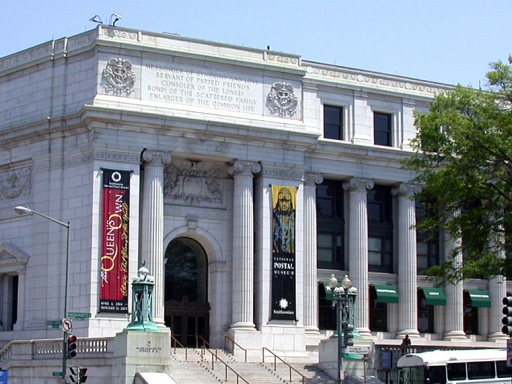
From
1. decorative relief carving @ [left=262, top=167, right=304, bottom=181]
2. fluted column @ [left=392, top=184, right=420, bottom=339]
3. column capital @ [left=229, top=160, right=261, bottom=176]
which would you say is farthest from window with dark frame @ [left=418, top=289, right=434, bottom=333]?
column capital @ [left=229, top=160, right=261, bottom=176]

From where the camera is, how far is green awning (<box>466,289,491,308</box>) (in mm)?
68188

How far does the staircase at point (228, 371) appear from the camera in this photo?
5191 cm

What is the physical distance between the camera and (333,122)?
65875 millimetres

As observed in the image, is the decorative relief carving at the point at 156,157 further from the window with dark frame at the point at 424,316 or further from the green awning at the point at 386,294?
the window with dark frame at the point at 424,316

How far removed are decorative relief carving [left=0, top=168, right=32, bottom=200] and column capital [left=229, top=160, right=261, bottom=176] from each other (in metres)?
10.8

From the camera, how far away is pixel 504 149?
160ft

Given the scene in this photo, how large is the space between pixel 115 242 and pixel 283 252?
9.48 m

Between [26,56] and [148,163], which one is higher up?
[26,56]

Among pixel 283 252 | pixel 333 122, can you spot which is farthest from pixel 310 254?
pixel 333 122

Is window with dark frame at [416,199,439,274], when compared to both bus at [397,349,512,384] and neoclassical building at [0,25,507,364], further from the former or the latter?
bus at [397,349,512,384]

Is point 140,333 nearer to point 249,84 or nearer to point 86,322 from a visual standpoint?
point 86,322

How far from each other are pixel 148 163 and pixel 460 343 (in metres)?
21.8

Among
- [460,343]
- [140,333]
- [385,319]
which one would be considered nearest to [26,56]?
[140,333]

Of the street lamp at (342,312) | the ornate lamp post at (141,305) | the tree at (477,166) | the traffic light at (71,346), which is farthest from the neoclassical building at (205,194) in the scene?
the tree at (477,166)
